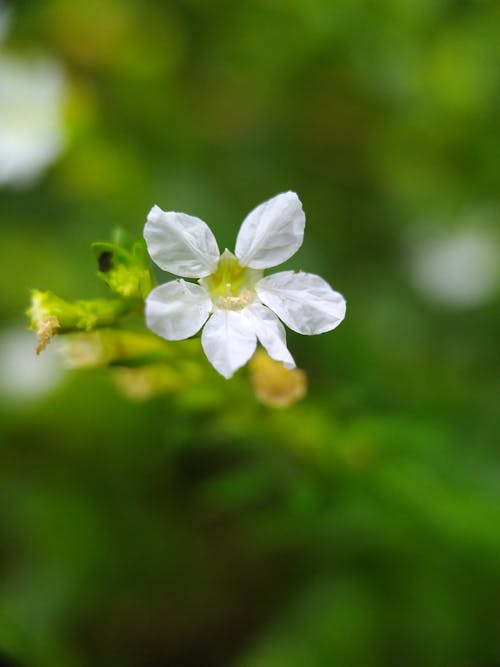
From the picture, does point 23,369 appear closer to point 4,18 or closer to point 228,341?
point 4,18

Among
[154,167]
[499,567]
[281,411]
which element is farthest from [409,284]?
[281,411]

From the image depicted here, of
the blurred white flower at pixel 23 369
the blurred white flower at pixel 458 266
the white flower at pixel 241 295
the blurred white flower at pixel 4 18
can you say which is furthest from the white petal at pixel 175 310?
the blurred white flower at pixel 458 266

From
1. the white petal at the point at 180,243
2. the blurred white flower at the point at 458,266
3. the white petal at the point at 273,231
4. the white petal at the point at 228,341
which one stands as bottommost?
the white petal at the point at 228,341

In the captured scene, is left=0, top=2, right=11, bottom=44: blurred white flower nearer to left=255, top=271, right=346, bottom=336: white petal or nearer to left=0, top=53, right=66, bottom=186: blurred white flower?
left=0, top=53, right=66, bottom=186: blurred white flower

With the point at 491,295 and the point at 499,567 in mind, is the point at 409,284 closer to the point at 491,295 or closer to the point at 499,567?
the point at 491,295

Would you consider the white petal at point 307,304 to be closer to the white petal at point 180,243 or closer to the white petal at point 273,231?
the white petal at point 273,231

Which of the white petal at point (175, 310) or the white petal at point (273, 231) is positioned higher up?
the white petal at point (273, 231)

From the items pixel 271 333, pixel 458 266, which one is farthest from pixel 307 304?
pixel 458 266

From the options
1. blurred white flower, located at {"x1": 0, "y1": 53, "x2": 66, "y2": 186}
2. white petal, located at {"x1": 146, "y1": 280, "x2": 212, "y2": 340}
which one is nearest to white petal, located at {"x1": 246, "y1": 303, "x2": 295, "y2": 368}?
white petal, located at {"x1": 146, "y1": 280, "x2": 212, "y2": 340}
